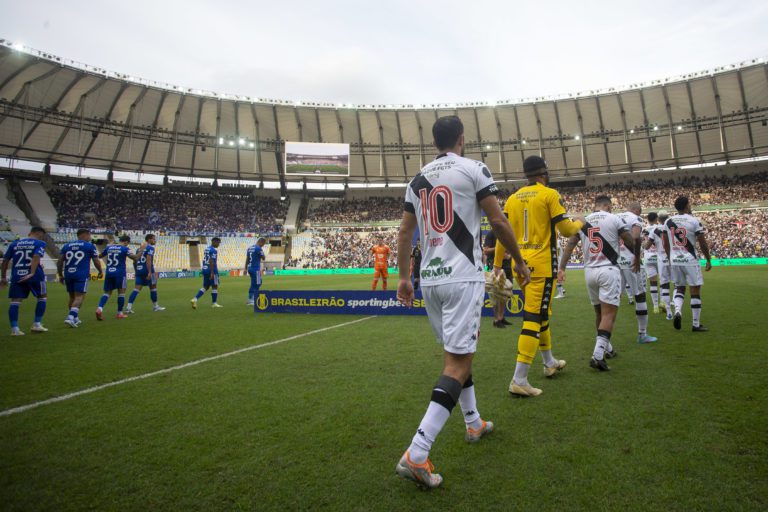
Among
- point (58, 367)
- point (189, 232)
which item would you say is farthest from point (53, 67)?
point (58, 367)

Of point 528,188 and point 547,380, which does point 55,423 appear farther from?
point 528,188

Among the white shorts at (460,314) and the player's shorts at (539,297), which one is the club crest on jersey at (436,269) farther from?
the player's shorts at (539,297)

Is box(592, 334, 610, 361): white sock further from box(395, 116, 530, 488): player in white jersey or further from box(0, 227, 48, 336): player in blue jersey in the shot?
box(0, 227, 48, 336): player in blue jersey

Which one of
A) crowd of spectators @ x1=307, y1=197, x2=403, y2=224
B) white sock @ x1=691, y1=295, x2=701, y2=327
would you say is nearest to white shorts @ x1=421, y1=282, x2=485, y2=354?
white sock @ x1=691, y1=295, x2=701, y2=327

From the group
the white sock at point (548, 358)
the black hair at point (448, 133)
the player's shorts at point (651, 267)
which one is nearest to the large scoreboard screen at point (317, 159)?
the player's shorts at point (651, 267)

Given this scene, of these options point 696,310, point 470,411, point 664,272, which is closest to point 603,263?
point 696,310

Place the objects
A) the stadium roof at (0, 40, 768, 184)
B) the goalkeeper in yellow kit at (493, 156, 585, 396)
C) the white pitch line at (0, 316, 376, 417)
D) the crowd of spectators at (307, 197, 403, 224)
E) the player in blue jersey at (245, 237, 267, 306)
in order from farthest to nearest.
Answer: the crowd of spectators at (307, 197, 403, 224)
the stadium roof at (0, 40, 768, 184)
the player in blue jersey at (245, 237, 267, 306)
the goalkeeper in yellow kit at (493, 156, 585, 396)
the white pitch line at (0, 316, 376, 417)

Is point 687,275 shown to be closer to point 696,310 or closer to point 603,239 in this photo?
point 696,310

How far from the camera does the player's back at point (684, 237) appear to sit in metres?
7.71

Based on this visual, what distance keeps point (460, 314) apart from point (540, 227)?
2.24 meters

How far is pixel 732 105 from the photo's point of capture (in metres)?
42.4

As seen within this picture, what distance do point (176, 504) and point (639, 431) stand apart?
129 inches

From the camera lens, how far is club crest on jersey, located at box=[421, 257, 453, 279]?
2.96 meters

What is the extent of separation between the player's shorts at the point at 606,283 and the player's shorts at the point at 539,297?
1123mm
